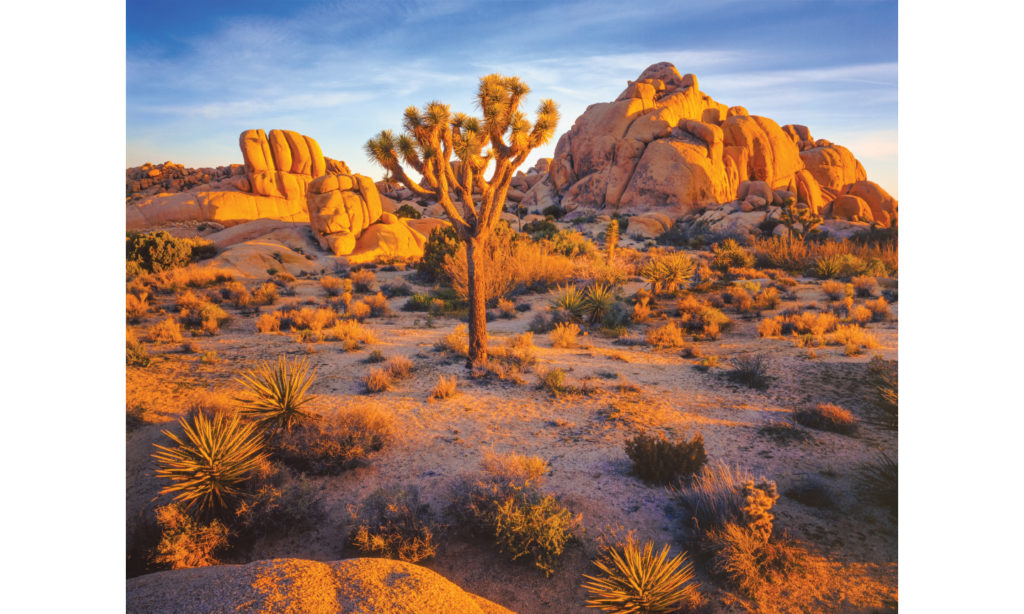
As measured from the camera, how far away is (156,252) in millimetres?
18953

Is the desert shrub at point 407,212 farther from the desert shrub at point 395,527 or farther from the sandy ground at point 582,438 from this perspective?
the desert shrub at point 395,527

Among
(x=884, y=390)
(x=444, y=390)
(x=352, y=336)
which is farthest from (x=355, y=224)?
(x=884, y=390)

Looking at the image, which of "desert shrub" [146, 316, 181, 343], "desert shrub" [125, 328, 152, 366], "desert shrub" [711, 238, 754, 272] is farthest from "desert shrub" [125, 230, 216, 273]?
"desert shrub" [711, 238, 754, 272]

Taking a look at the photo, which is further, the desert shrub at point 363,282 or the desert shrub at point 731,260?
the desert shrub at point 731,260

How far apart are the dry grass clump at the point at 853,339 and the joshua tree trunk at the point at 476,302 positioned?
21.0ft

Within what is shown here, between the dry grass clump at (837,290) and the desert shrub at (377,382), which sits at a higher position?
the dry grass clump at (837,290)

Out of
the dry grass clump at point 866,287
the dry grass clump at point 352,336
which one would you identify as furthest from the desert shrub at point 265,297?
the dry grass clump at point 866,287

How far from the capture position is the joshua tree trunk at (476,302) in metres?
8.07

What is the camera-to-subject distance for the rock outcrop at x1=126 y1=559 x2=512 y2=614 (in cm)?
225

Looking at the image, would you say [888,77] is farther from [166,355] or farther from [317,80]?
[166,355]

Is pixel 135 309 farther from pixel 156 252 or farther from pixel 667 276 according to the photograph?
pixel 667 276
